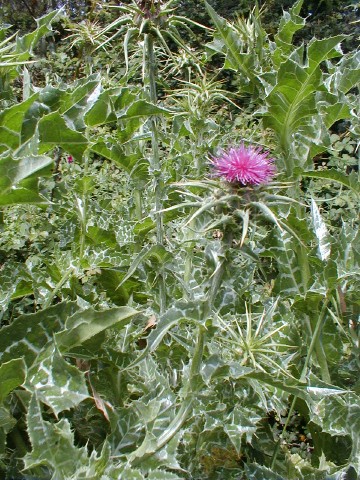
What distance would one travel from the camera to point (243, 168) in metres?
1.23

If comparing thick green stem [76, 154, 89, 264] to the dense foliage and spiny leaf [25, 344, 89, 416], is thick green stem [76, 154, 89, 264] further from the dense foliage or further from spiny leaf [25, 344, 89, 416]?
spiny leaf [25, 344, 89, 416]

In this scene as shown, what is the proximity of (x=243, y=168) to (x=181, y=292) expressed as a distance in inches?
22.5

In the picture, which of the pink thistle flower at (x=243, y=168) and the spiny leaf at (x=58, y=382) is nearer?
the spiny leaf at (x=58, y=382)

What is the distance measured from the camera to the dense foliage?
1.15 metres

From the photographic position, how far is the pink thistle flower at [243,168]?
1223mm

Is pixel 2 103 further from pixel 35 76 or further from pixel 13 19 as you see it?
pixel 13 19

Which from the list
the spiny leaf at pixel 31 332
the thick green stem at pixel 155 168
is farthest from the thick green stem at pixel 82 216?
the spiny leaf at pixel 31 332

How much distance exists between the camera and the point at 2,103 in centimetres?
146

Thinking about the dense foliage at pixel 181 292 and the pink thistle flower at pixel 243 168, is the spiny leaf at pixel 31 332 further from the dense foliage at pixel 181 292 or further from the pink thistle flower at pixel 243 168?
the pink thistle flower at pixel 243 168

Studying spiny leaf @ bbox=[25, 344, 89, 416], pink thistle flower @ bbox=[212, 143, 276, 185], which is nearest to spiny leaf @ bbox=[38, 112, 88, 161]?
pink thistle flower @ bbox=[212, 143, 276, 185]

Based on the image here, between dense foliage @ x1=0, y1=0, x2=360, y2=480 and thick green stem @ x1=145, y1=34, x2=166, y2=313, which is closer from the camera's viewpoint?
dense foliage @ x1=0, y1=0, x2=360, y2=480

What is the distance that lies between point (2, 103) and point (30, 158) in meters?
0.51

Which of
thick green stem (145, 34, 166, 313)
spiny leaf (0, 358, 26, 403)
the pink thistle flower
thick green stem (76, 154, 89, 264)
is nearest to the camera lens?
spiny leaf (0, 358, 26, 403)

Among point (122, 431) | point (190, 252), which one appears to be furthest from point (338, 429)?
point (190, 252)
